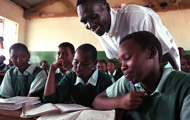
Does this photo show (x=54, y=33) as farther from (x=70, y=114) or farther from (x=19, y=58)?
(x=70, y=114)

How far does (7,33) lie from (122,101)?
5.65 metres

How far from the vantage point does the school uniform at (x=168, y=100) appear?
0.60m

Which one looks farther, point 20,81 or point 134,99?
point 20,81

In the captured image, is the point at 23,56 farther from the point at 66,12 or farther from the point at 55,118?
the point at 66,12

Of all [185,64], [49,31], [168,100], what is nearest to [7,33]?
[49,31]

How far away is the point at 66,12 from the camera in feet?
19.2

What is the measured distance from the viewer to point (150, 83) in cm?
73

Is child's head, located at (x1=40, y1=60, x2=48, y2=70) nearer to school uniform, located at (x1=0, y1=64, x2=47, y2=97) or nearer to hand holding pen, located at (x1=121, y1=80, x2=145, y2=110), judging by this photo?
school uniform, located at (x1=0, y1=64, x2=47, y2=97)

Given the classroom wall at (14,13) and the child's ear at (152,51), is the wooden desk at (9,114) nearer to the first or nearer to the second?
the child's ear at (152,51)

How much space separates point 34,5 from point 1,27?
1694 millimetres

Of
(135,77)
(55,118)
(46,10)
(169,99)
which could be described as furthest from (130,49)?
(46,10)

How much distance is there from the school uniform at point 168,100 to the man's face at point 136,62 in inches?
3.2

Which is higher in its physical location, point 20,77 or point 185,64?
point 185,64

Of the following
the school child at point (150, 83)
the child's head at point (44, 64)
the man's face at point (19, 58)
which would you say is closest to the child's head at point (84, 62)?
Result: the school child at point (150, 83)
